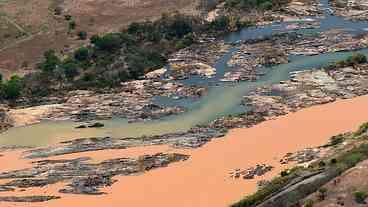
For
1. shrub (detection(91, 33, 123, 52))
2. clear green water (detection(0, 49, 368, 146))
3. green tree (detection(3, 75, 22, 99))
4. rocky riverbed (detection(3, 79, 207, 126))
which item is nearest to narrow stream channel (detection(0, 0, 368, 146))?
clear green water (detection(0, 49, 368, 146))

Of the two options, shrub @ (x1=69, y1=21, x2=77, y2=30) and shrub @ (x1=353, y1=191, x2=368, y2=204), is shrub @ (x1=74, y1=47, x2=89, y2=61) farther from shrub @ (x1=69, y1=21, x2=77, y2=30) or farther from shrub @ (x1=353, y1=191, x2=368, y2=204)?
shrub @ (x1=353, y1=191, x2=368, y2=204)

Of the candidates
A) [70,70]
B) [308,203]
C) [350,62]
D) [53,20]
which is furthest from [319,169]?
[53,20]

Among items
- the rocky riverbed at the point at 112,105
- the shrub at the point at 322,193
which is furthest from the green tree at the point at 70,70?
the shrub at the point at 322,193

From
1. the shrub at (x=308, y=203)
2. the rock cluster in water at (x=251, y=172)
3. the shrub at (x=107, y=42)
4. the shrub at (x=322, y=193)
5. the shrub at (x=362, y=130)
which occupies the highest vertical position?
the shrub at (x=107, y=42)

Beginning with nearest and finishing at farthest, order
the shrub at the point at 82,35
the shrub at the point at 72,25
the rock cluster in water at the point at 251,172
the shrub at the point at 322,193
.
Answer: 1. the shrub at the point at 322,193
2. the rock cluster in water at the point at 251,172
3. the shrub at the point at 82,35
4. the shrub at the point at 72,25

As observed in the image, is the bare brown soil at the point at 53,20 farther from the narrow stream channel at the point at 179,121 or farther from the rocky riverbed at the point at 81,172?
the rocky riverbed at the point at 81,172

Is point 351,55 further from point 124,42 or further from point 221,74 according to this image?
point 124,42

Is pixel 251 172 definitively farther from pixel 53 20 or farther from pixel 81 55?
pixel 53 20

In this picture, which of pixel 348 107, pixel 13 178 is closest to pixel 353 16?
pixel 348 107
